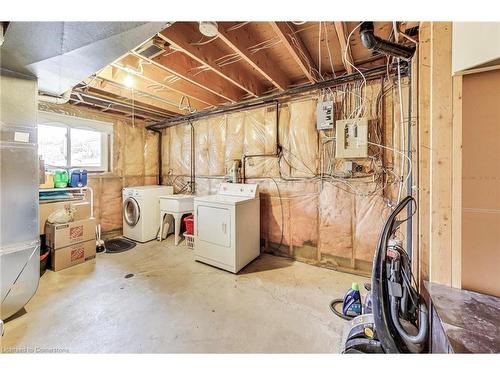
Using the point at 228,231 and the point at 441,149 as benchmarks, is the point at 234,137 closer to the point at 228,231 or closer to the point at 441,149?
the point at 228,231

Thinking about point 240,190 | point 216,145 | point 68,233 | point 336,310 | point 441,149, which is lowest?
point 336,310

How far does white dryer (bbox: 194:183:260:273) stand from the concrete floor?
14 centimetres

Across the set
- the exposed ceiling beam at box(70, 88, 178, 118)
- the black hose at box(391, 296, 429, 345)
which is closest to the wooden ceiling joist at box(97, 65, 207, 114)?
the exposed ceiling beam at box(70, 88, 178, 118)

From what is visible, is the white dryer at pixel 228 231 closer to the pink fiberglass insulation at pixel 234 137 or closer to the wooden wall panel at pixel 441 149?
the pink fiberglass insulation at pixel 234 137

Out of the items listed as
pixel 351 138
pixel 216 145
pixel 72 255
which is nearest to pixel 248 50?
pixel 351 138

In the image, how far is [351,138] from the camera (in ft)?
7.86

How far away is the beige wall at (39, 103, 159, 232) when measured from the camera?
12.2 ft

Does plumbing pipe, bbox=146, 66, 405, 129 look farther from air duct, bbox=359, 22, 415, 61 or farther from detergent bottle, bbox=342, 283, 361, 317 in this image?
detergent bottle, bbox=342, 283, 361, 317

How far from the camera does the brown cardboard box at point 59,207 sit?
2660 mm

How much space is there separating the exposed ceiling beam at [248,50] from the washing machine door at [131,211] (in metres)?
3.02

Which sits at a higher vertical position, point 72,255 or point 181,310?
point 72,255

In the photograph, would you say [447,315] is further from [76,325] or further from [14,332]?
[14,332]

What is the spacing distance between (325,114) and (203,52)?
1.55 meters
